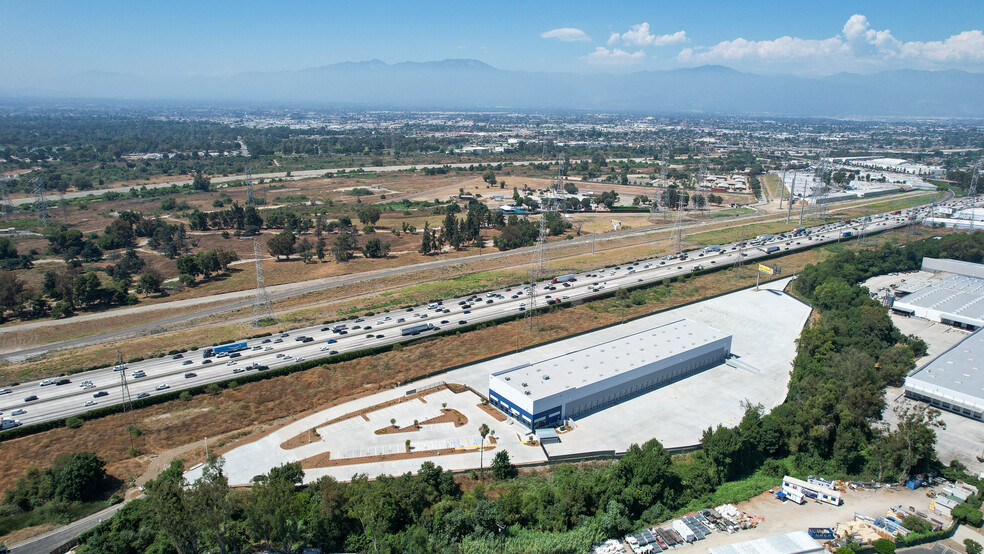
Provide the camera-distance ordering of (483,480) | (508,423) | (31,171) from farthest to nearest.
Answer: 1. (31,171)
2. (508,423)
3. (483,480)

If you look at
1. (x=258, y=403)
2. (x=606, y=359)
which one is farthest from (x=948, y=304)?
(x=258, y=403)

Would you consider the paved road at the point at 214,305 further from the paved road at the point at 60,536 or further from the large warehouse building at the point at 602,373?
the large warehouse building at the point at 602,373

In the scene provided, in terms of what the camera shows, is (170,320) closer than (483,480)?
No

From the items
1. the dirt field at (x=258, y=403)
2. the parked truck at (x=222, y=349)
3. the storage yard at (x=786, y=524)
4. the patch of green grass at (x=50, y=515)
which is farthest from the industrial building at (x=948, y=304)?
the patch of green grass at (x=50, y=515)

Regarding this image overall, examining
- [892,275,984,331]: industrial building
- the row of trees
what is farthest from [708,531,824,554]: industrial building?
[892,275,984,331]: industrial building

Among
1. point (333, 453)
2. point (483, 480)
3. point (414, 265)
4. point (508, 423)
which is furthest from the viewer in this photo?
point (414, 265)

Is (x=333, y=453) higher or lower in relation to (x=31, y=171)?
lower

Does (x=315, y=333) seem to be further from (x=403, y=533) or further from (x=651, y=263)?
(x=651, y=263)

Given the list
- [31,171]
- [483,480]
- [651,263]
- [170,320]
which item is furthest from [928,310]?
[31,171]
